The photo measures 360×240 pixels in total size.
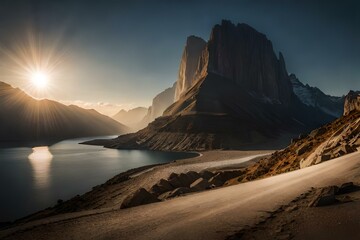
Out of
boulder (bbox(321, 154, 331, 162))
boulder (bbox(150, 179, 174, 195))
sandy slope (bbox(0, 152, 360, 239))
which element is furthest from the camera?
boulder (bbox(150, 179, 174, 195))

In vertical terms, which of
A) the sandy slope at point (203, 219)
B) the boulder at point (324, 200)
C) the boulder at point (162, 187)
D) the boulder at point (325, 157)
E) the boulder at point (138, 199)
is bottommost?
the boulder at point (162, 187)

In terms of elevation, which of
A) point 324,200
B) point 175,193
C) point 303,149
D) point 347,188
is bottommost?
point 175,193

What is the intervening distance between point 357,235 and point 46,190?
49.3 m

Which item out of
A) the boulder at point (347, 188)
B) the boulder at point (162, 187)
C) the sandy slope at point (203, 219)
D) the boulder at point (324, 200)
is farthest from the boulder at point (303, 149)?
the boulder at point (324, 200)

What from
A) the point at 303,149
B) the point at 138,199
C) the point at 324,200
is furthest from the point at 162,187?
the point at 324,200

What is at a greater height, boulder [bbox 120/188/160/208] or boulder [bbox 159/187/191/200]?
boulder [bbox 120/188/160/208]

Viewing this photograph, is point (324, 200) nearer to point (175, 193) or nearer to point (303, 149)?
point (175, 193)

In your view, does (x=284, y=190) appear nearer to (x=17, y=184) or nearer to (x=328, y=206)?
(x=328, y=206)

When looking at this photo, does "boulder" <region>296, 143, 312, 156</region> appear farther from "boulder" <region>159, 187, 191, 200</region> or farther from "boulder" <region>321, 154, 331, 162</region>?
"boulder" <region>159, 187, 191, 200</region>

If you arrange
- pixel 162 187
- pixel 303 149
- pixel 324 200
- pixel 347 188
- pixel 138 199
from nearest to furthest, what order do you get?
pixel 324 200, pixel 347 188, pixel 138 199, pixel 303 149, pixel 162 187

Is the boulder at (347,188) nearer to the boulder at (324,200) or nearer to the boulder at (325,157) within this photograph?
the boulder at (324,200)

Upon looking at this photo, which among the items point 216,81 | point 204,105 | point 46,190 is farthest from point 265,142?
point 46,190

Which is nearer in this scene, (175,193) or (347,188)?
(347,188)

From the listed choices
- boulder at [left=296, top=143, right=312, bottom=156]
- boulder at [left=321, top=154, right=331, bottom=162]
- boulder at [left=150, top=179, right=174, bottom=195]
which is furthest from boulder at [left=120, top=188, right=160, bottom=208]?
boulder at [left=296, top=143, right=312, bottom=156]
